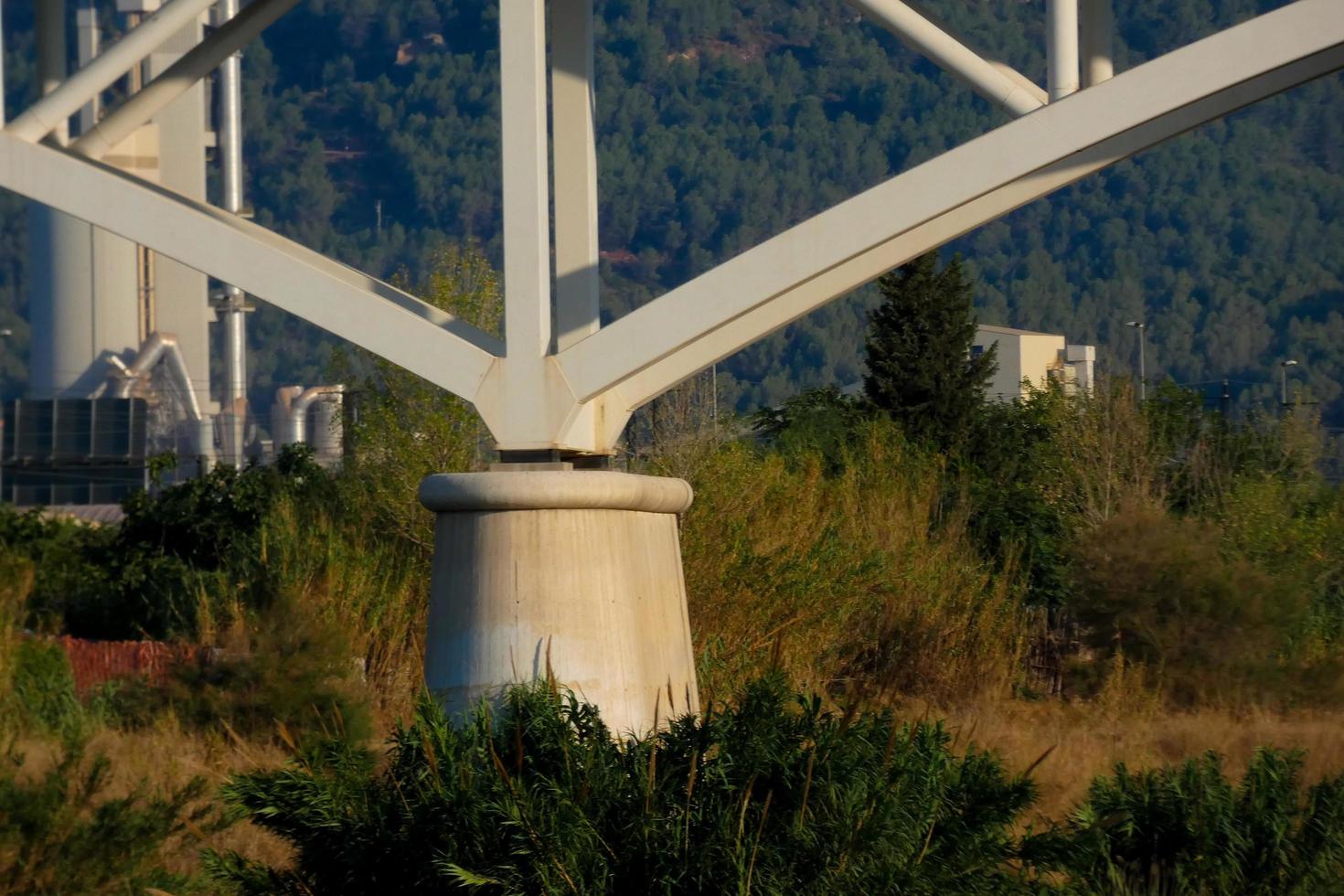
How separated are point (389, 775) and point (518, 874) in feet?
3.47

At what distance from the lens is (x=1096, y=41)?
877cm

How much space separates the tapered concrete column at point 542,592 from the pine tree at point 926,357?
86.2 ft

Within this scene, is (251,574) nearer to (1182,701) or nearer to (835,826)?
(1182,701)

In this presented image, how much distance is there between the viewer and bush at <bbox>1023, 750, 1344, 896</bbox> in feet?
29.2

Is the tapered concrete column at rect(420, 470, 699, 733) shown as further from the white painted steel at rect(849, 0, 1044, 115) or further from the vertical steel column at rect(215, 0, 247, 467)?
the vertical steel column at rect(215, 0, 247, 467)

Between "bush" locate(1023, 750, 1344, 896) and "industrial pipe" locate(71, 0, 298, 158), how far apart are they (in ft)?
18.9

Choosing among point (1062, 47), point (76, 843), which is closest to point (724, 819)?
point (1062, 47)

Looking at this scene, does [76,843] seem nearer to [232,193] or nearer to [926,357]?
[926,357]

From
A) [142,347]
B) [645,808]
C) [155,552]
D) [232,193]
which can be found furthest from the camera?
[142,347]

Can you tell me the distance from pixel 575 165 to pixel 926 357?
28397 mm

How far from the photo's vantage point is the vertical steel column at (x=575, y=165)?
32.5ft

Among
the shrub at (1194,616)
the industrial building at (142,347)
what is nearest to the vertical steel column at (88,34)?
the industrial building at (142,347)

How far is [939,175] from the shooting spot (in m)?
8.59

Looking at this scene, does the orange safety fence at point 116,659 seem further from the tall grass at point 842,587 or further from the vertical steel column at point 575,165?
the vertical steel column at point 575,165
